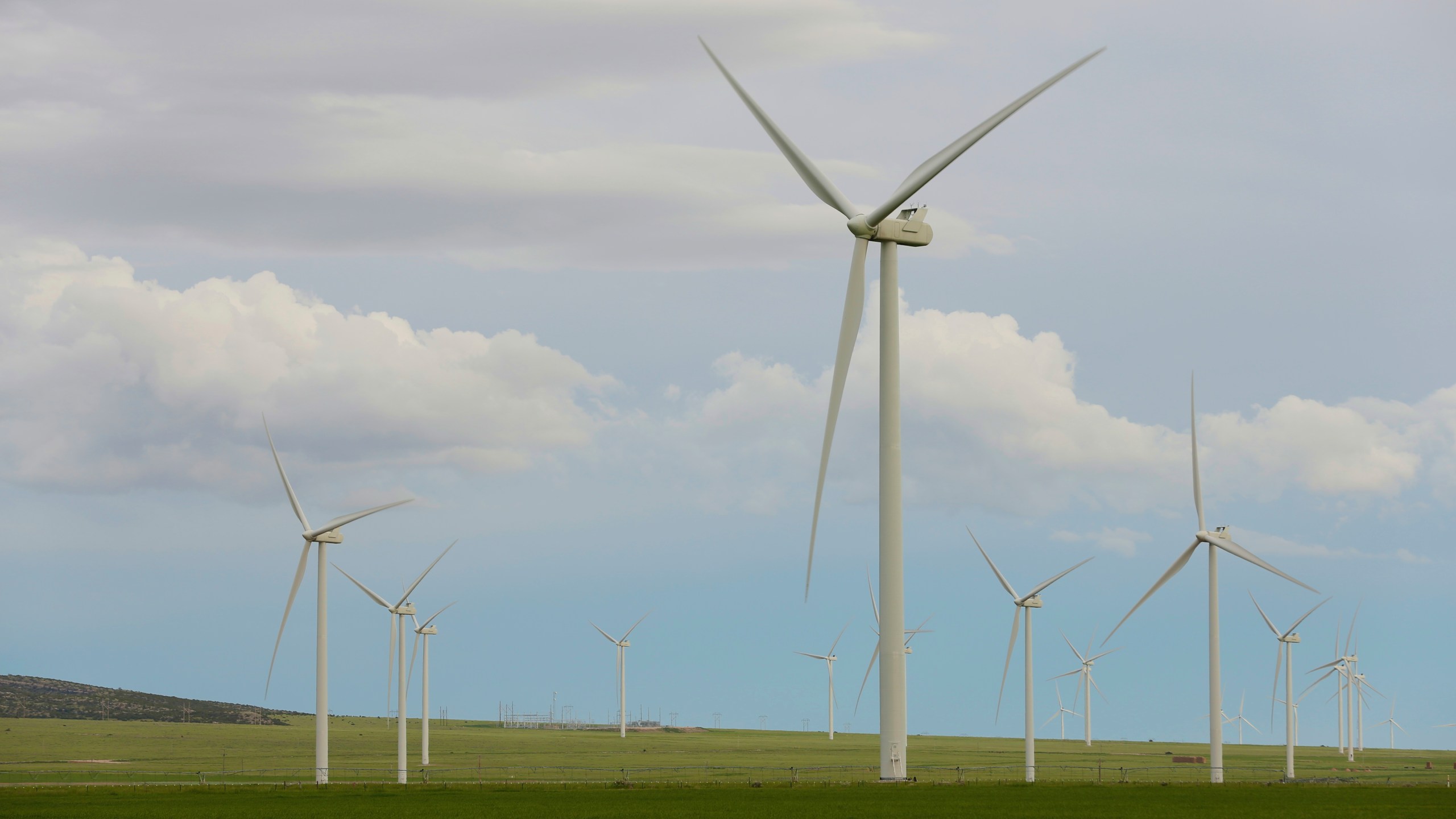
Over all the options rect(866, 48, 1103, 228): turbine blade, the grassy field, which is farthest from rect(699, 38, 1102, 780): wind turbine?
the grassy field

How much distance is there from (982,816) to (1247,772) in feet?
310

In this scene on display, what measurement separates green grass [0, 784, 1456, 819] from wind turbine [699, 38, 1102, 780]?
4.07 m

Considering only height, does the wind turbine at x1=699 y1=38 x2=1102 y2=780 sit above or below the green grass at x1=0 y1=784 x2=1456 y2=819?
above

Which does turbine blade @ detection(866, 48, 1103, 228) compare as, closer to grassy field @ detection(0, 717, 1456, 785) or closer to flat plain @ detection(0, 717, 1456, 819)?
flat plain @ detection(0, 717, 1456, 819)

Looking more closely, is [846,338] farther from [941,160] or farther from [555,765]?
[555,765]

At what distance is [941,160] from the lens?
165ft

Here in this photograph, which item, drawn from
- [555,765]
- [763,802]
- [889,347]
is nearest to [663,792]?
[763,802]

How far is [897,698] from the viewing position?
159 feet

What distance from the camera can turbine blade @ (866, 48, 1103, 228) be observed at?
4897 cm

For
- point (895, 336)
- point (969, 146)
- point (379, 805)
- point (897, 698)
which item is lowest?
point (379, 805)

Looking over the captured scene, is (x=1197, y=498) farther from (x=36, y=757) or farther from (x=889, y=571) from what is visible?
(x=36, y=757)

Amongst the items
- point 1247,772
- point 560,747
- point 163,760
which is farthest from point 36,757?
point 1247,772

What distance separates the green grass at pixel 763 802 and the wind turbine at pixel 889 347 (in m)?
4.07

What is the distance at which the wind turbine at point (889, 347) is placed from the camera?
48219 mm
